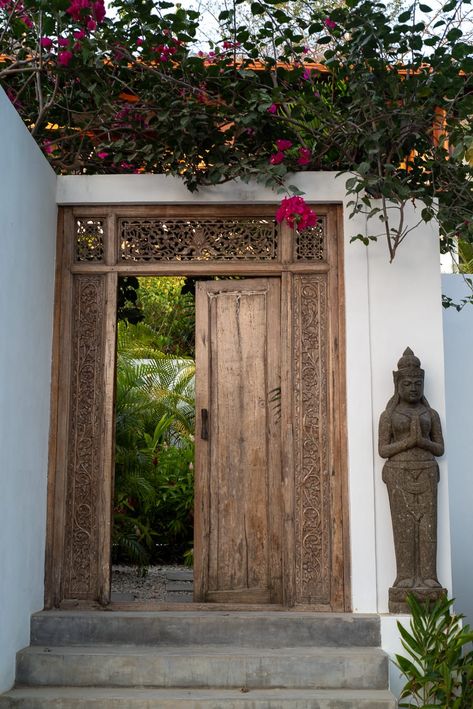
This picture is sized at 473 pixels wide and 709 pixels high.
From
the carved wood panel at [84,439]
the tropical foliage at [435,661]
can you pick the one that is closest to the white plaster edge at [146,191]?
the carved wood panel at [84,439]

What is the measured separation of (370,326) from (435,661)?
181 centimetres

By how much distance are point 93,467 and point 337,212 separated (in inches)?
81.4

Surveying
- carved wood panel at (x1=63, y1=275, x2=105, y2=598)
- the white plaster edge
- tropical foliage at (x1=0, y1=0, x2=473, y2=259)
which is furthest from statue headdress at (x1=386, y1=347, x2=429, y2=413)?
carved wood panel at (x1=63, y1=275, x2=105, y2=598)

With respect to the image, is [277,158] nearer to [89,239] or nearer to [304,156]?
[304,156]

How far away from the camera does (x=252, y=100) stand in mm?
4684

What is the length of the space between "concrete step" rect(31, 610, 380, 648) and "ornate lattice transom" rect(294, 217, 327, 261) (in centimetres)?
204

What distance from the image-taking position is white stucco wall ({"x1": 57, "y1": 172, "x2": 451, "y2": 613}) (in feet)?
15.3

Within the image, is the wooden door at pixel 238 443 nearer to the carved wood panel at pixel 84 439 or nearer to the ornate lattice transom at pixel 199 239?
the ornate lattice transom at pixel 199 239

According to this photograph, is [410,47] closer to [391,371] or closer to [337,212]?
[337,212]

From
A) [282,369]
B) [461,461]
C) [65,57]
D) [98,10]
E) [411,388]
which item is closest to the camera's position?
[411,388]

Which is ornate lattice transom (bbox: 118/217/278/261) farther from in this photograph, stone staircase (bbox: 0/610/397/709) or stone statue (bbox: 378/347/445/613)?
stone staircase (bbox: 0/610/397/709)

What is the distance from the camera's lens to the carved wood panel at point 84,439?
4816 millimetres

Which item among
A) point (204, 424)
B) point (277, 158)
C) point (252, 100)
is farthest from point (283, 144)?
point (204, 424)

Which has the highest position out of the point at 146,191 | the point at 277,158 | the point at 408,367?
the point at 277,158
